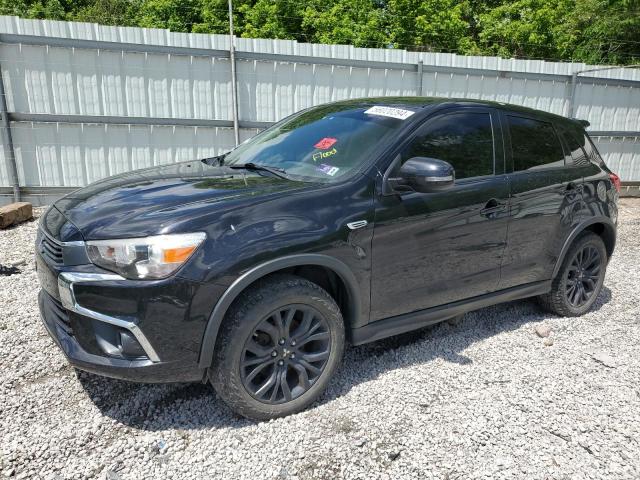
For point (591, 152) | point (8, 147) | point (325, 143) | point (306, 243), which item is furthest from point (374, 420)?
point (8, 147)

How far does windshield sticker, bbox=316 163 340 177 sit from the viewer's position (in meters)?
3.13

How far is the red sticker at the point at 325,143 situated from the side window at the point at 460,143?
505 mm

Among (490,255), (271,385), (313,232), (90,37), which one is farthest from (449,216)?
(90,37)

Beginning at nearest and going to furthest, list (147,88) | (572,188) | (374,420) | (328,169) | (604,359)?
(374,420), (328,169), (604,359), (572,188), (147,88)

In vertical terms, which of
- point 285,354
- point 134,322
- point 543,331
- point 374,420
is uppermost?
point 134,322

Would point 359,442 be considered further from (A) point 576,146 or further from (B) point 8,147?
(B) point 8,147

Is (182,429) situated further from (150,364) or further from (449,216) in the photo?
(449,216)

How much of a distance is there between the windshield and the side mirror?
248 millimetres

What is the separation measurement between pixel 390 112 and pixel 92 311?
2.25 metres

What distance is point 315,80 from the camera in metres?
8.45

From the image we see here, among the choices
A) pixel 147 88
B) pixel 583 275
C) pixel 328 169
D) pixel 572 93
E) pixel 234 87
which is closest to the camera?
pixel 328 169

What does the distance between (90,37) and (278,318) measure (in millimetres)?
6334

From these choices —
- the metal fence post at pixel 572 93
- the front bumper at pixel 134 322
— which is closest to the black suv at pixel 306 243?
the front bumper at pixel 134 322

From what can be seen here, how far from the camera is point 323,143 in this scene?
3447 millimetres
